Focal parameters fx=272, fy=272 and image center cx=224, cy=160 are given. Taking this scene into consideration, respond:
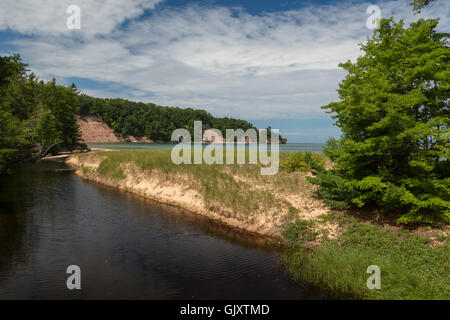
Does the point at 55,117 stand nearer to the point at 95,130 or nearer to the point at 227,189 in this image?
the point at 227,189

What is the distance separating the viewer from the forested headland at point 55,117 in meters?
25.3

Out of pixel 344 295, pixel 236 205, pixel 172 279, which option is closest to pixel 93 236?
pixel 172 279

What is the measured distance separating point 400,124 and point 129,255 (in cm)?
1379

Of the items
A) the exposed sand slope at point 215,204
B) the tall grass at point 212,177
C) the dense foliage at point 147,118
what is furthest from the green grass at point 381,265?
the dense foliage at point 147,118

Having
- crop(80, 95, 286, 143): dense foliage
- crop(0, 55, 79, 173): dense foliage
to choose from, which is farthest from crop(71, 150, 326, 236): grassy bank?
crop(80, 95, 286, 143): dense foliage

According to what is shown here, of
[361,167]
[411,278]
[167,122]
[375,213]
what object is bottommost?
[411,278]

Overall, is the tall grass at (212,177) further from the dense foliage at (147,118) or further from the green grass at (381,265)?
the dense foliage at (147,118)

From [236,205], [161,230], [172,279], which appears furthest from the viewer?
A: [236,205]

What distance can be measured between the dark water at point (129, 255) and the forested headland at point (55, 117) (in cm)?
831

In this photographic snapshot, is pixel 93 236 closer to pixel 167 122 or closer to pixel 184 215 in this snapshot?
pixel 184 215

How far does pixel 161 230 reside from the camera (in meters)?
16.4

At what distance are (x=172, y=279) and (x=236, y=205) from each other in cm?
903

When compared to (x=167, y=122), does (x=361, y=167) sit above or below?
below
